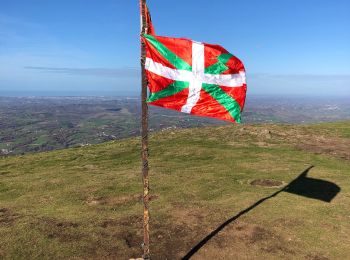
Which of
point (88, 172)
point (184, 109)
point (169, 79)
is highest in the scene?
point (169, 79)

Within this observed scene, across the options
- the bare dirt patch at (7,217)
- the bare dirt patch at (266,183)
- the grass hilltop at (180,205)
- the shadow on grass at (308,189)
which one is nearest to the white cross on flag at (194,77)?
the grass hilltop at (180,205)

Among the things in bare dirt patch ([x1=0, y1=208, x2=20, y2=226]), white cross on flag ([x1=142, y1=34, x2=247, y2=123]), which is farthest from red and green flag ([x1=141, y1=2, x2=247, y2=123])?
bare dirt patch ([x1=0, y1=208, x2=20, y2=226])

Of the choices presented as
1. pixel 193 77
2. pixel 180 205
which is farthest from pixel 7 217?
pixel 193 77

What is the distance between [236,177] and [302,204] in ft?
15.3

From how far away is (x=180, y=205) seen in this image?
15.6m

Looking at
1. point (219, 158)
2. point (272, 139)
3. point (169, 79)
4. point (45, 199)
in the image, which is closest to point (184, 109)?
point (169, 79)

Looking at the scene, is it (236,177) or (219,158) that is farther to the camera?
(219,158)

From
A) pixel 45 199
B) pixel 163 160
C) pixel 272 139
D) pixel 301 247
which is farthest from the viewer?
pixel 272 139

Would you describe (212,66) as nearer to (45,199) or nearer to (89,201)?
(89,201)

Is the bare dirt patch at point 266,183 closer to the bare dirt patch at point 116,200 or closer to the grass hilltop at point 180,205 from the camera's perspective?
the grass hilltop at point 180,205

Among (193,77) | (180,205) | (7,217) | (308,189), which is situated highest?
(193,77)

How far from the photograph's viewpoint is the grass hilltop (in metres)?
11.9

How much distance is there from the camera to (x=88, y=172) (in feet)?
71.1

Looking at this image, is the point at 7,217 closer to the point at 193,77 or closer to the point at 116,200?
the point at 116,200
